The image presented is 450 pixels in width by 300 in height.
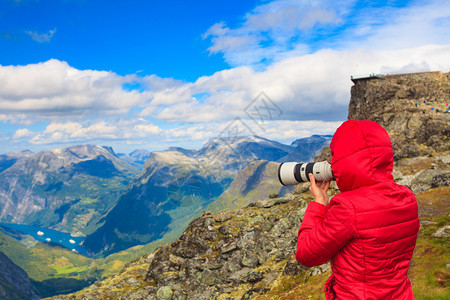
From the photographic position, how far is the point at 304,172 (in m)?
5.42

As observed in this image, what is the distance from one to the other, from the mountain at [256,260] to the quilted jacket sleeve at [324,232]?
390 inches

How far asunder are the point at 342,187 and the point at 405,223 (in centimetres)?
100

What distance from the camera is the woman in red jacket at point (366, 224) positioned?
12.5ft

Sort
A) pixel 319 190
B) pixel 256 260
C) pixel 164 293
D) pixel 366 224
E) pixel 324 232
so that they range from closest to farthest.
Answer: pixel 366 224
pixel 324 232
pixel 319 190
pixel 256 260
pixel 164 293

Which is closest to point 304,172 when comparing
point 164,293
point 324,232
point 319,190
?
point 319,190

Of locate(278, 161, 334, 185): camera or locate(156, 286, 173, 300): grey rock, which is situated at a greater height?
locate(278, 161, 334, 185): camera

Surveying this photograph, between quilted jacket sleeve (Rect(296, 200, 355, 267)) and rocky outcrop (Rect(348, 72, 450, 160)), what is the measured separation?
7301 cm

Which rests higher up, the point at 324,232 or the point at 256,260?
→ the point at 324,232

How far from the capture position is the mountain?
14.9m

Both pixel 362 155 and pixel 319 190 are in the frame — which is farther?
pixel 319 190

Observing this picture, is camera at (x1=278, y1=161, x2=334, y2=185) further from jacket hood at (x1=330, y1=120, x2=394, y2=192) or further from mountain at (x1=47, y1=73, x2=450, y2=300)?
mountain at (x1=47, y1=73, x2=450, y2=300)

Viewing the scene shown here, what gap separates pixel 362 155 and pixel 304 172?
1575mm

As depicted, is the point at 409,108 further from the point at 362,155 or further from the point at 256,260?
the point at 362,155

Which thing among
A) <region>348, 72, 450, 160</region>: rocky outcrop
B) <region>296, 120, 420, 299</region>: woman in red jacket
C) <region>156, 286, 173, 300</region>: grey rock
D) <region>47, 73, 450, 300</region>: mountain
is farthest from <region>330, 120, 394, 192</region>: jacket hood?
<region>348, 72, 450, 160</region>: rocky outcrop
